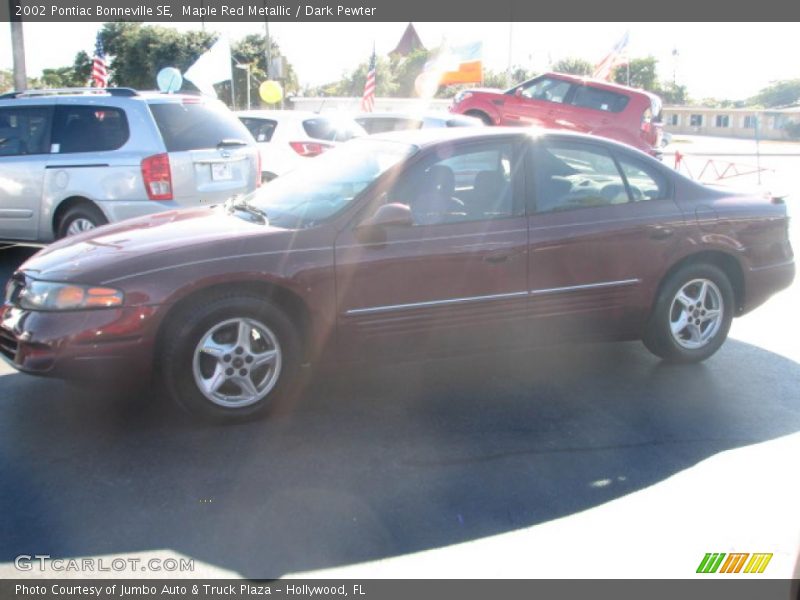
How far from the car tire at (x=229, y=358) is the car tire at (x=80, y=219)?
4127 millimetres

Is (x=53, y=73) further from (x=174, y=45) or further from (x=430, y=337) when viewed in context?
(x=430, y=337)

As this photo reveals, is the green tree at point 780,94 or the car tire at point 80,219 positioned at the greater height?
the green tree at point 780,94

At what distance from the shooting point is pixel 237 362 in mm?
4344

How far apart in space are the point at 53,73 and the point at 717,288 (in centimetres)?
4870

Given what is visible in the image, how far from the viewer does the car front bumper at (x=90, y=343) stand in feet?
13.5

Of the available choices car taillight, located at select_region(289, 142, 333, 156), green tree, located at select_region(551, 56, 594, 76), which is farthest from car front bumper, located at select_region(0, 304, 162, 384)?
green tree, located at select_region(551, 56, 594, 76)

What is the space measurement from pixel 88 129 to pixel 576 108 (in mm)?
10180

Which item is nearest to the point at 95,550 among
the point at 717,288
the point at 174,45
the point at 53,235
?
the point at 717,288

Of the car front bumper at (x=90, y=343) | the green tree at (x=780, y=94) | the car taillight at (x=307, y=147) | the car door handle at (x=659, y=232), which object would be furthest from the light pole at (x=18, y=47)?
the green tree at (x=780, y=94)

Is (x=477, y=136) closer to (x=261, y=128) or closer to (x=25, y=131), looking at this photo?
(x=25, y=131)

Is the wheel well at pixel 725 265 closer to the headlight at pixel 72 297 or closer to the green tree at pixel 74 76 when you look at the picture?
the headlight at pixel 72 297

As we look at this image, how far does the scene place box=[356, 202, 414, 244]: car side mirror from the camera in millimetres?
4516

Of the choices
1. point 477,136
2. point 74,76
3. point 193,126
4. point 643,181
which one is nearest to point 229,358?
point 477,136

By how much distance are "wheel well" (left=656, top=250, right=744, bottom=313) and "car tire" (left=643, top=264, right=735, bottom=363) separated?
36 mm
